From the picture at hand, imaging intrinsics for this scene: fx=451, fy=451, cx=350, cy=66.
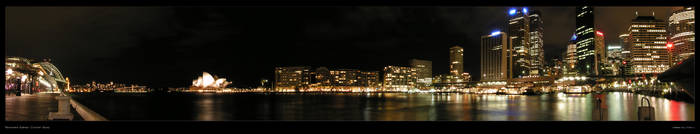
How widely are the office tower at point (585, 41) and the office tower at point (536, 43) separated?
517 inches

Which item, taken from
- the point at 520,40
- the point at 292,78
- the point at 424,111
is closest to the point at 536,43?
the point at 520,40

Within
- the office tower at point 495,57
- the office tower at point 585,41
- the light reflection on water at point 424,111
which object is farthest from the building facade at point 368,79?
the light reflection on water at point 424,111

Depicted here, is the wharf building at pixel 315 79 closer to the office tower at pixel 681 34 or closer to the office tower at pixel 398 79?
the office tower at pixel 398 79

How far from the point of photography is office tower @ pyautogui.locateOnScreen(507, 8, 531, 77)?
15975cm

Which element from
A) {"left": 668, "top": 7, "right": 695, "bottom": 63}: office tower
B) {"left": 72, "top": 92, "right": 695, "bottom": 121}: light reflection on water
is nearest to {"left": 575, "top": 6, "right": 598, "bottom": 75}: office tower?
{"left": 668, "top": 7, "right": 695, "bottom": 63}: office tower

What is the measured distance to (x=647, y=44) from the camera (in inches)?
4181

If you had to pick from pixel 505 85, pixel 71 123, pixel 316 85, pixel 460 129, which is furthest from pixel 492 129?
pixel 316 85

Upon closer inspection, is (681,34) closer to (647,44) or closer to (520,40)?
(647,44)

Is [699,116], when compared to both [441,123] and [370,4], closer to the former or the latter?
[441,123]

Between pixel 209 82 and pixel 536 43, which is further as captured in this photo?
pixel 536 43

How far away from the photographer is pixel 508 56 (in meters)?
164

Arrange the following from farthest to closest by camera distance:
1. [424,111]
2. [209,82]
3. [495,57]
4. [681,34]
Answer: [495,57] < [209,82] < [681,34] < [424,111]

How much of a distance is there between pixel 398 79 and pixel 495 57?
41604 millimetres

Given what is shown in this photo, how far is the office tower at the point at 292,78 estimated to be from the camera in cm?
13600
